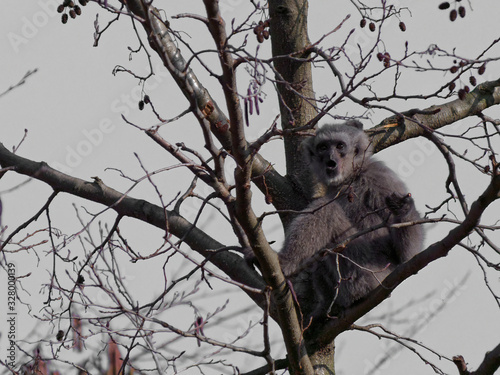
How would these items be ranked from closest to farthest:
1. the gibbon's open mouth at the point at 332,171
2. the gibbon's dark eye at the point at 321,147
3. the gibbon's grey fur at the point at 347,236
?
the gibbon's grey fur at the point at 347,236
the gibbon's open mouth at the point at 332,171
the gibbon's dark eye at the point at 321,147

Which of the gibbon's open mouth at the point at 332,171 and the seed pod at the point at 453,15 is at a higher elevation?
the gibbon's open mouth at the point at 332,171

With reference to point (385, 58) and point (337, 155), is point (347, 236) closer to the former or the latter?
point (337, 155)

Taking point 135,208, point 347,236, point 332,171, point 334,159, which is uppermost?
point 334,159

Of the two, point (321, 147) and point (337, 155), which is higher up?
point (321, 147)

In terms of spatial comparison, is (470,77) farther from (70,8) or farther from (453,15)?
(70,8)

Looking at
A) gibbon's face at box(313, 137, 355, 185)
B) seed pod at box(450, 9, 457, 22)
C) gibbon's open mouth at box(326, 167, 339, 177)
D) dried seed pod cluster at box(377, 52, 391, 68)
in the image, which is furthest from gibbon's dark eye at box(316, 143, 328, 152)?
seed pod at box(450, 9, 457, 22)

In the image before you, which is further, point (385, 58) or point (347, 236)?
point (347, 236)

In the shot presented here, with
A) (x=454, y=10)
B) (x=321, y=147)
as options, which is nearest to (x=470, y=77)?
(x=454, y=10)

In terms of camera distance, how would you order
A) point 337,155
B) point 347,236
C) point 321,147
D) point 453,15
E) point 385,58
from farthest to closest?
point 321,147
point 337,155
point 347,236
point 385,58
point 453,15

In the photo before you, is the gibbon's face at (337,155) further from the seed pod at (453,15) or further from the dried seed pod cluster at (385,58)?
the seed pod at (453,15)

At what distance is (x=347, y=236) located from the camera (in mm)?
7016

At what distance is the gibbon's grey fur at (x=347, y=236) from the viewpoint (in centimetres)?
685

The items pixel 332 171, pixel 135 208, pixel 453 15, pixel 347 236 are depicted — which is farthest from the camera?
pixel 332 171

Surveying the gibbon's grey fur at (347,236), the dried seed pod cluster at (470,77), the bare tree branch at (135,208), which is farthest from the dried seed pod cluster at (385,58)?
the bare tree branch at (135,208)
